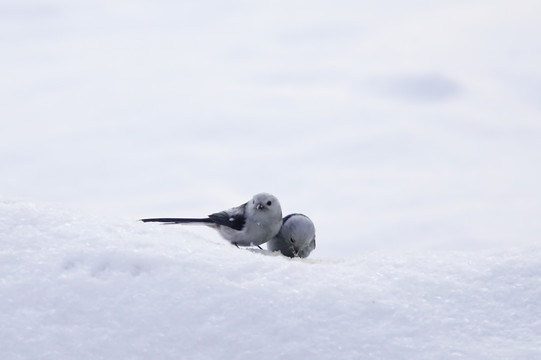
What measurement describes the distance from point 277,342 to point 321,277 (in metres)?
0.60

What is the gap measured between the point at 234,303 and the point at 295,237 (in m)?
2.61

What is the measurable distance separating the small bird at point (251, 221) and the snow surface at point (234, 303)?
183cm

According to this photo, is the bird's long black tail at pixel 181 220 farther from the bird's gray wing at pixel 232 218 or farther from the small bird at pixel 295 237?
the small bird at pixel 295 237

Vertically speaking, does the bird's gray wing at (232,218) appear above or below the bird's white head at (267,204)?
below

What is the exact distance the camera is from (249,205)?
6145 mm

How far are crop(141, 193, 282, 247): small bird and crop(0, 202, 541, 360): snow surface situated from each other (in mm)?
1831

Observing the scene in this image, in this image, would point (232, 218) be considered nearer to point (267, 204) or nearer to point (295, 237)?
point (267, 204)

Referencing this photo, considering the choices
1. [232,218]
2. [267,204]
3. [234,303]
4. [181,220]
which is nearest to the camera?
[234,303]

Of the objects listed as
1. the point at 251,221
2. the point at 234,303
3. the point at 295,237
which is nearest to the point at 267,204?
the point at 251,221

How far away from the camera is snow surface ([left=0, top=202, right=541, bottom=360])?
10.8 feet

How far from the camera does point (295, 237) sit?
6.05 metres

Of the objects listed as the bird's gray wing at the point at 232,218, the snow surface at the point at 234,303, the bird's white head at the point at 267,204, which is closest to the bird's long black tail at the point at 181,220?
the bird's gray wing at the point at 232,218

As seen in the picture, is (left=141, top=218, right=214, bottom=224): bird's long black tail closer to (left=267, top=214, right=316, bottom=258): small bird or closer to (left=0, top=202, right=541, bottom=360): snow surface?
(left=267, top=214, right=316, bottom=258): small bird

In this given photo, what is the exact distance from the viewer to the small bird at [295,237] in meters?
6.06
